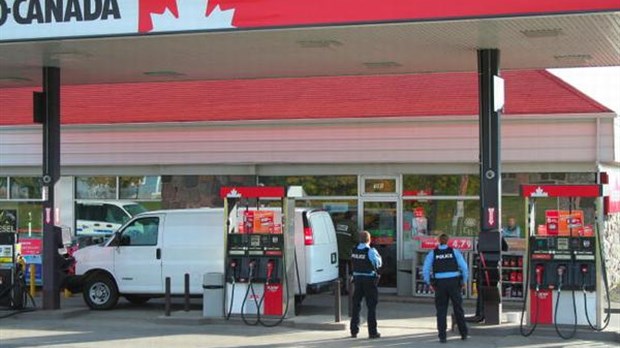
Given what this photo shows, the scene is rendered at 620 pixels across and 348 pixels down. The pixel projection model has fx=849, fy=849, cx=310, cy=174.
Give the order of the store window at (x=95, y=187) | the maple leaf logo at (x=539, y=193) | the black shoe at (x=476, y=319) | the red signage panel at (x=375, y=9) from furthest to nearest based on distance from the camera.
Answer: the store window at (x=95, y=187) < the black shoe at (x=476, y=319) < the maple leaf logo at (x=539, y=193) < the red signage panel at (x=375, y=9)

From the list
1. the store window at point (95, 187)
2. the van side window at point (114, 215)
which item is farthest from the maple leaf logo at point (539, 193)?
the store window at point (95, 187)

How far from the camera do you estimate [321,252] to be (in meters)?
15.4

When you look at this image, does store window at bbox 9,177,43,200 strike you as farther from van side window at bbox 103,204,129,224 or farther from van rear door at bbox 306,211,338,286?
van rear door at bbox 306,211,338,286

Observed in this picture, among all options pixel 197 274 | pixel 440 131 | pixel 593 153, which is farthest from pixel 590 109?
pixel 197 274

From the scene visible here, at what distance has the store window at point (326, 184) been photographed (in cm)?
1891

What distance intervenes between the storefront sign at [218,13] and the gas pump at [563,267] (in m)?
2.86

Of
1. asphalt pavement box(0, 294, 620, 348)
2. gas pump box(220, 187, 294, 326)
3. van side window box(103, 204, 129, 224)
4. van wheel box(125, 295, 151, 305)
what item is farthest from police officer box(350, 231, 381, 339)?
van side window box(103, 204, 129, 224)

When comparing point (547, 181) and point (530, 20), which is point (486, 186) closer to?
point (530, 20)

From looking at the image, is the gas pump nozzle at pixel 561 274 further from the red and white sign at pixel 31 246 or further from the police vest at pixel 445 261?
the red and white sign at pixel 31 246

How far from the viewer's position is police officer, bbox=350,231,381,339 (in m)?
12.6

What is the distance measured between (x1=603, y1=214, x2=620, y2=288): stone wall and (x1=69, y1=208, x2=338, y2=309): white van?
6.33 metres

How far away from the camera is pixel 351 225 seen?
18.8 metres

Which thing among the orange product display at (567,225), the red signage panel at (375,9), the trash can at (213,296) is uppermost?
the red signage panel at (375,9)

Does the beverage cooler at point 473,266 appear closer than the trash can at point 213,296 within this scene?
No
